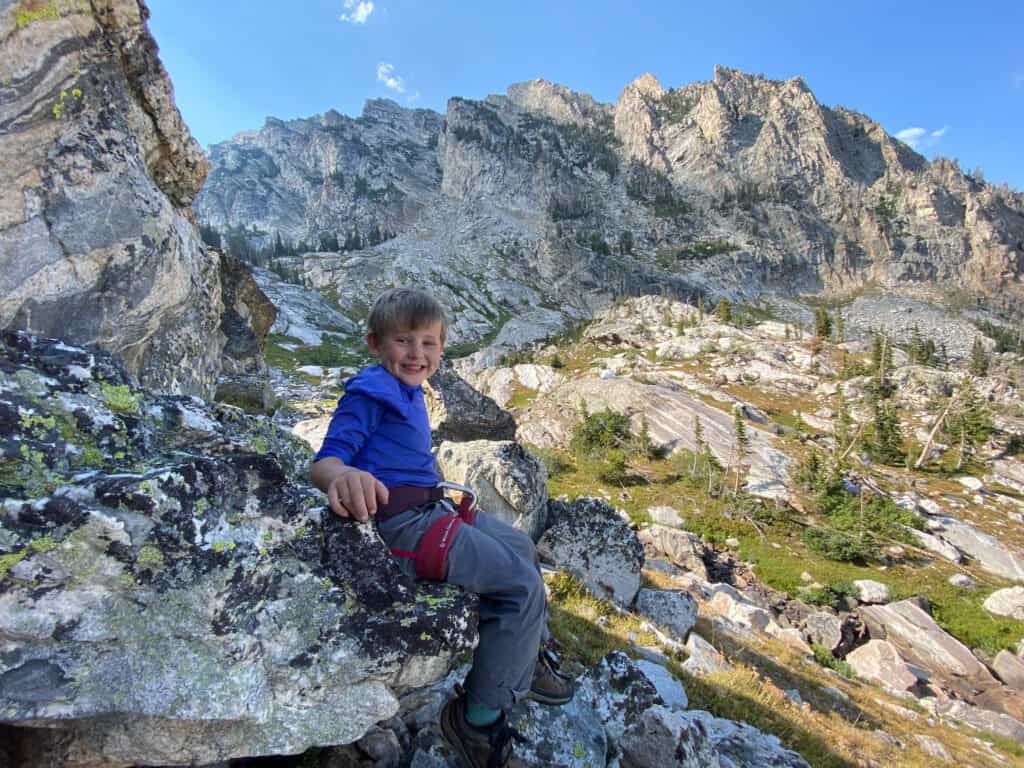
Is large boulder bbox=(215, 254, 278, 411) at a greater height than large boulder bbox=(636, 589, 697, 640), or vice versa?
large boulder bbox=(215, 254, 278, 411)

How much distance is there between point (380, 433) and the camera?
3908 mm

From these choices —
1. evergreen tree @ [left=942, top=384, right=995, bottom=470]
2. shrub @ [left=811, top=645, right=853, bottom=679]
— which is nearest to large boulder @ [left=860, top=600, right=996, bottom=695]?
shrub @ [left=811, top=645, right=853, bottom=679]

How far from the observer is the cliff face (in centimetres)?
471

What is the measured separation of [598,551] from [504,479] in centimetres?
340

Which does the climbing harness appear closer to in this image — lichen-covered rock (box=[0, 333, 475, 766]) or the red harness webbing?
the red harness webbing

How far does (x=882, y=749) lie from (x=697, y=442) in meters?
43.7

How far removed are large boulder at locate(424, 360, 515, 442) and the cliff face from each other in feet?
35.8

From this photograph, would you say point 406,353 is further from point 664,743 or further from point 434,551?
point 664,743

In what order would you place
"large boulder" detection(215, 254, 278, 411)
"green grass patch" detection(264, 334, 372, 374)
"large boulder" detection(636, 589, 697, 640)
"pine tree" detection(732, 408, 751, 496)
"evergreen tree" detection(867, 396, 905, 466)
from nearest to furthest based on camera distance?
"large boulder" detection(636, 589, 697, 640) < "large boulder" detection(215, 254, 278, 411) < "pine tree" detection(732, 408, 751, 496) < "evergreen tree" detection(867, 396, 905, 466) < "green grass patch" detection(264, 334, 372, 374)

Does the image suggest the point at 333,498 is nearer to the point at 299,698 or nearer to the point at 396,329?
the point at 299,698

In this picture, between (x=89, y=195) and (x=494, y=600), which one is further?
(x=89, y=195)

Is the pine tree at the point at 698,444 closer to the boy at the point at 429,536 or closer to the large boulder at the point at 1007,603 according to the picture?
the large boulder at the point at 1007,603

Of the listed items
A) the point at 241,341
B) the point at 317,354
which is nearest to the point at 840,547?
the point at 241,341

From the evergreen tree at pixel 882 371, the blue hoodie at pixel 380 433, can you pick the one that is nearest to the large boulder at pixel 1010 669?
the blue hoodie at pixel 380 433
